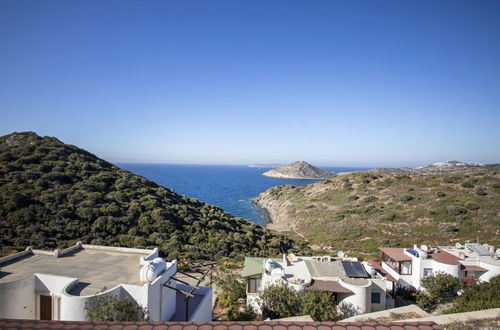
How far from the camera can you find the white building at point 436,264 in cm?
1661

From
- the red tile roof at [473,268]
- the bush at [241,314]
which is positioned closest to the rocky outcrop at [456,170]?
the red tile roof at [473,268]

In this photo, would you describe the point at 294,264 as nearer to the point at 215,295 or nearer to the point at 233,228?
the point at 215,295

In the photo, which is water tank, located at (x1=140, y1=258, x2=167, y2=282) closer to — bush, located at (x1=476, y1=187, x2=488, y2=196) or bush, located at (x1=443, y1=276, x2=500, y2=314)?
bush, located at (x1=443, y1=276, x2=500, y2=314)

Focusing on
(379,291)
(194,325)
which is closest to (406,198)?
(379,291)

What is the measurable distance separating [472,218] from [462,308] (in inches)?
1239

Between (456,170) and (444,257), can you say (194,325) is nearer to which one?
(444,257)

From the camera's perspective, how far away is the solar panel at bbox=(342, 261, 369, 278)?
46.7 feet

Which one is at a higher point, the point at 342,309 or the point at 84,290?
the point at 84,290

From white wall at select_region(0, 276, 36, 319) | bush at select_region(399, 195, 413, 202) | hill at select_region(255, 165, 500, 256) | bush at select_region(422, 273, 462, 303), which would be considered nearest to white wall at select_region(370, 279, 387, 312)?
bush at select_region(422, 273, 462, 303)

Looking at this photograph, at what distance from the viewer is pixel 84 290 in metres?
9.13

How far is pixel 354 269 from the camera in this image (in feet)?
48.7

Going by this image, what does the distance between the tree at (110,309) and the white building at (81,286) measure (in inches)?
7.7

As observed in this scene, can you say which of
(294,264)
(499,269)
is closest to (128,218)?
(294,264)

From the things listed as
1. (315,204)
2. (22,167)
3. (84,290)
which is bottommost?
(315,204)
